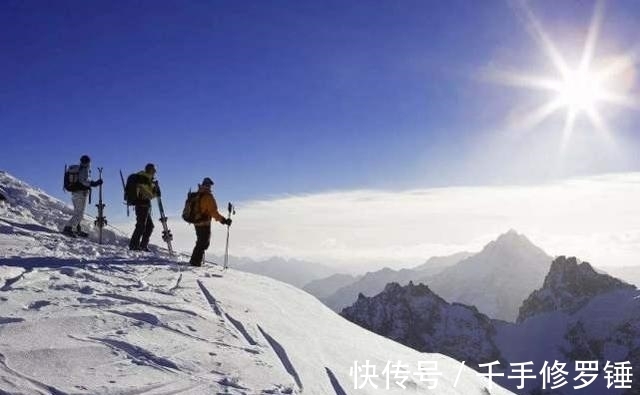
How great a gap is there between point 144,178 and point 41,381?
41.5 ft

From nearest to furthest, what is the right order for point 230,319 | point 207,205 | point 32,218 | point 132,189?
point 230,319
point 207,205
point 132,189
point 32,218

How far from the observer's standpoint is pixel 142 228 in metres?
18.8

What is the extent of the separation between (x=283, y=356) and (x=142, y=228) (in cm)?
1151

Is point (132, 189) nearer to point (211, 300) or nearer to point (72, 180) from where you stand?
point (72, 180)

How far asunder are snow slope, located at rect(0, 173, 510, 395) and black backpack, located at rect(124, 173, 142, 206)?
252 cm

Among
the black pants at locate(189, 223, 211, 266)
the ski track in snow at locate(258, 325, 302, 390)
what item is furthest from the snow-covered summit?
the ski track in snow at locate(258, 325, 302, 390)

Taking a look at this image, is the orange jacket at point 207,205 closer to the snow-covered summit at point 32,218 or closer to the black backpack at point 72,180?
the snow-covered summit at point 32,218

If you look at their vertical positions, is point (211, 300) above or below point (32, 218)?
below

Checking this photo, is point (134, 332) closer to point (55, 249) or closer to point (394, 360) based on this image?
point (394, 360)

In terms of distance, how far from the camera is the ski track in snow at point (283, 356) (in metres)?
8.13

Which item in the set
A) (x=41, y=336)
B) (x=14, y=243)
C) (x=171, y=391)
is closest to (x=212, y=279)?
(x=14, y=243)

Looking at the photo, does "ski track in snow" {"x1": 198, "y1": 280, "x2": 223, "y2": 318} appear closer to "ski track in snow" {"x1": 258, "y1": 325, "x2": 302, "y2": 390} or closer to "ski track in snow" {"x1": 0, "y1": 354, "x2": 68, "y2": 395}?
"ski track in snow" {"x1": 258, "y1": 325, "x2": 302, "y2": 390}

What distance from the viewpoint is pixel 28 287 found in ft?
32.4

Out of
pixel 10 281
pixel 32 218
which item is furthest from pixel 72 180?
pixel 10 281
